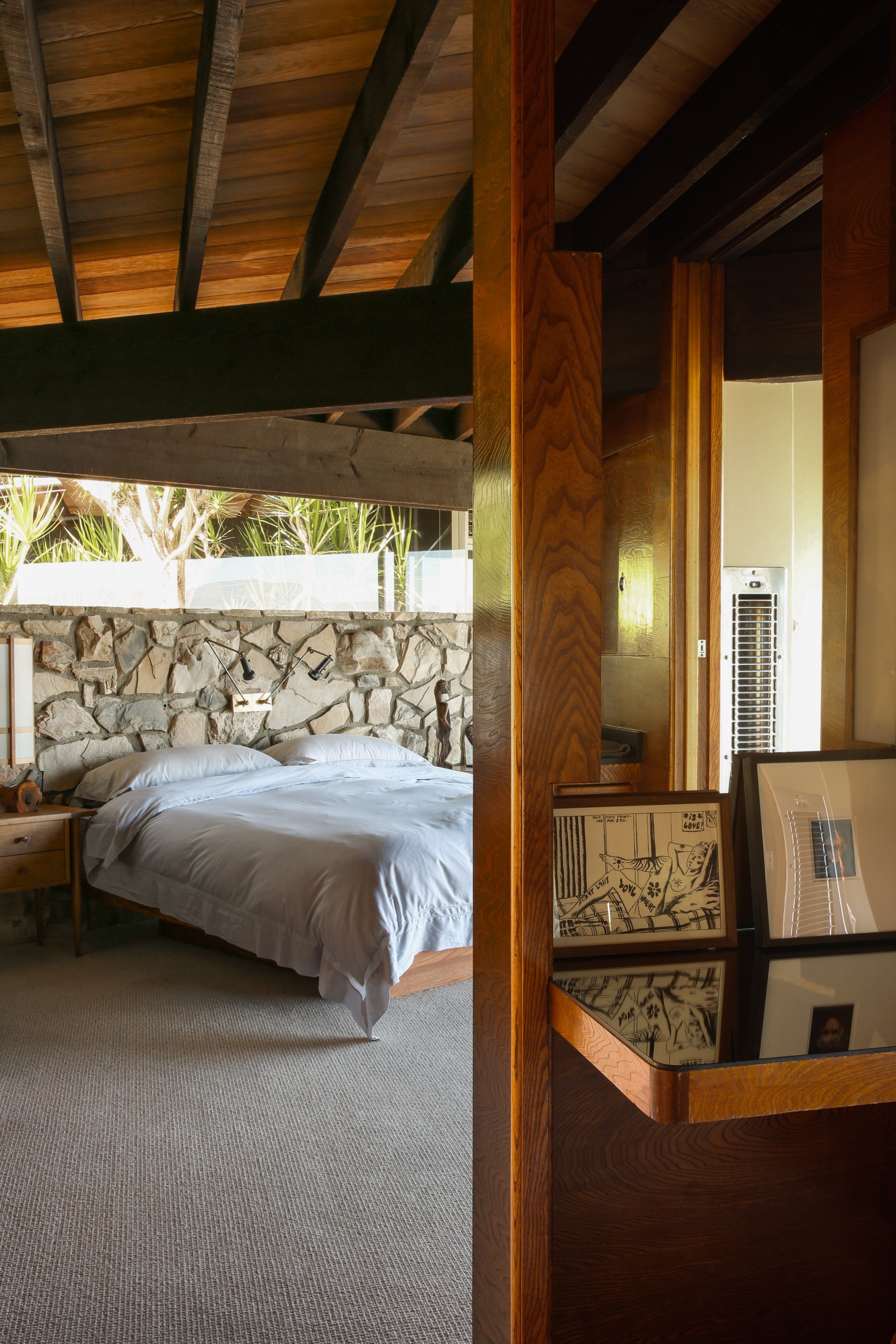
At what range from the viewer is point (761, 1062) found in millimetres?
795

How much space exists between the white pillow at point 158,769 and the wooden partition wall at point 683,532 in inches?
95.4

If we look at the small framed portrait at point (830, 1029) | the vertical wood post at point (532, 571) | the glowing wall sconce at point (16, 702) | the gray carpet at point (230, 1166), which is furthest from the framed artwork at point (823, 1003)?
the glowing wall sconce at point (16, 702)

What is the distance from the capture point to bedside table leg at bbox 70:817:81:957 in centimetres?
388

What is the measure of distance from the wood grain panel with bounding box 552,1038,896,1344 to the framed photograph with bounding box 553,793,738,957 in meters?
0.16

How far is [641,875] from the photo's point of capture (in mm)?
1105

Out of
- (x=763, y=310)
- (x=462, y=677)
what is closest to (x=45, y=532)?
(x=462, y=677)

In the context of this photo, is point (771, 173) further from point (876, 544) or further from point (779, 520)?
point (876, 544)

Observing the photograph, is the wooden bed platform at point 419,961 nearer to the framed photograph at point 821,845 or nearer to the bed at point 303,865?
the bed at point 303,865

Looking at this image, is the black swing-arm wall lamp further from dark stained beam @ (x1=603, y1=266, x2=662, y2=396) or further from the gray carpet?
Answer: dark stained beam @ (x1=603, y1=266, x2=662, y2=396)

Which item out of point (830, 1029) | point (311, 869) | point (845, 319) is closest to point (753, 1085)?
point (830, 1029)

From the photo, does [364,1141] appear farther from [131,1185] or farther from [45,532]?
[45,532]

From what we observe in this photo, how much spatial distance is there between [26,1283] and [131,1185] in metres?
0.35

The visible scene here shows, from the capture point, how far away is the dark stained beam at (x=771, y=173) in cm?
168

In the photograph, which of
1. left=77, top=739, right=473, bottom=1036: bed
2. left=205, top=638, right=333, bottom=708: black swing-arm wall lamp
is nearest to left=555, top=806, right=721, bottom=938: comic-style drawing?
left=77, top=739, right=473, bottom=1036: bed
